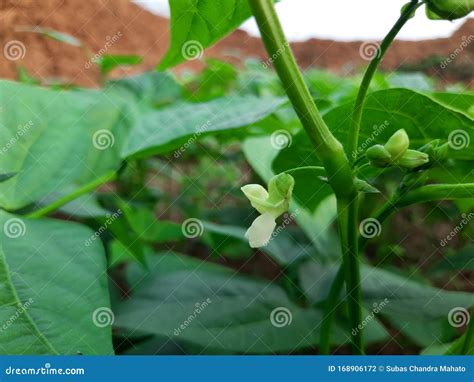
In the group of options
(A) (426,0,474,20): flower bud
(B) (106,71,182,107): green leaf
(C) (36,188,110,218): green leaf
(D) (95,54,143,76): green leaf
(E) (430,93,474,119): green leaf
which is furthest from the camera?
(D) (95,54,143,76): green leaf

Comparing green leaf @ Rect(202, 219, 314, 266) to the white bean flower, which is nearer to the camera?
the white bean flower

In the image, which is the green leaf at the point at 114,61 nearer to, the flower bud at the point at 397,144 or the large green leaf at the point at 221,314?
the large green leaf at the point at 221,314

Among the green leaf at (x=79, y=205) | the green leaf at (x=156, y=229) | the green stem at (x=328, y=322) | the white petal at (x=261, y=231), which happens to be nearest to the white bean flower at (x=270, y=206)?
the white petal at (x=261, y=231)

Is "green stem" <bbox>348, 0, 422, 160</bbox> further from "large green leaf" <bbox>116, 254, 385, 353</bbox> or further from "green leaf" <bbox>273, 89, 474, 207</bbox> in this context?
"large green leaf" <bbox>116, 254, 385, 353</bbox>

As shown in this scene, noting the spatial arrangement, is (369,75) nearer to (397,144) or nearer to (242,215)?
(397,144)

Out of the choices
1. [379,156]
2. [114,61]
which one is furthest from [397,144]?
[114,61]

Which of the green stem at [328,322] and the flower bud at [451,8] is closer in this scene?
the flower bud at [451,8]

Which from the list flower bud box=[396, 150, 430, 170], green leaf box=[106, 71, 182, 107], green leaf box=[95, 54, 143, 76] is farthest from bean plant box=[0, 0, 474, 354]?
green leaf box=[95, 54, 143, 76]
